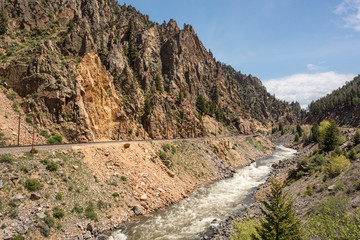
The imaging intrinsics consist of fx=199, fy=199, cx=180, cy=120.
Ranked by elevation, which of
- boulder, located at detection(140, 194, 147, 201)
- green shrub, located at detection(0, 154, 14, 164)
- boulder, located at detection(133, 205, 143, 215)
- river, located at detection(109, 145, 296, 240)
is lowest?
river, located at detection(109, 145, 296, 240)

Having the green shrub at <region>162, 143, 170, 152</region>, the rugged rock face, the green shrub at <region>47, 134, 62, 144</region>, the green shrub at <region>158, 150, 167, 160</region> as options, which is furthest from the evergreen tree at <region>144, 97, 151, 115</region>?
the green shrub at <region>47, 134, 62, 144</region>

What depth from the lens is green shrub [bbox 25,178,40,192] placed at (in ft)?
69.1

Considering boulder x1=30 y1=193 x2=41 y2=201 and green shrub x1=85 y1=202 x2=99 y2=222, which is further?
green shrub x1=85 y1=202 x2=99 y2=222

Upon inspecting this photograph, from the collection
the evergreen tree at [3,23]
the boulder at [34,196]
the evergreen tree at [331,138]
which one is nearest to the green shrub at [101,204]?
the boulder at [34,196]

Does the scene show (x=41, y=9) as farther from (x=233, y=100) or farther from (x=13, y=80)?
(x=233, y=100)

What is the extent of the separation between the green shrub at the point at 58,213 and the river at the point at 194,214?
5742 millimetres

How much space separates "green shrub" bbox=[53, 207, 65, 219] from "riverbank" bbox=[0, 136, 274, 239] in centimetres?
2

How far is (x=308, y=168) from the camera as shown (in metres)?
Answer: 34.8

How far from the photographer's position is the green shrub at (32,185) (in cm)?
2105

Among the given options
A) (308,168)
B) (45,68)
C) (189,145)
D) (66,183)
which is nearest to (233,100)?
(189,145)

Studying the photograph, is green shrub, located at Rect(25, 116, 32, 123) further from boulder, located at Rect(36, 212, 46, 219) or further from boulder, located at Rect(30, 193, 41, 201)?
boulder, located at Rect(36, 212, 46, 219)

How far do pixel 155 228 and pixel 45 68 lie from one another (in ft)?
121

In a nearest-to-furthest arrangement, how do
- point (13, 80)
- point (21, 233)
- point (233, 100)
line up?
point (21, 233)
point (13, 80)
point (233, 100)

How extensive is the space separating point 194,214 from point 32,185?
66.3 feet
